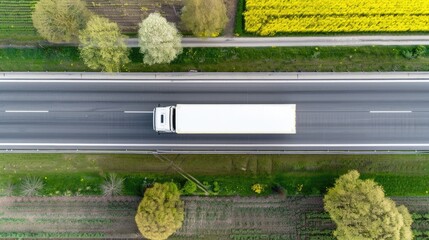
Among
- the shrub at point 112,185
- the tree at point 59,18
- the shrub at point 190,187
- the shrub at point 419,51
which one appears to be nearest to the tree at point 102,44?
the tree at point 59,18

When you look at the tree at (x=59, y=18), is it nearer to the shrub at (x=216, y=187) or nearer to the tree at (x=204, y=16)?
the tree at (x=204, y=16)

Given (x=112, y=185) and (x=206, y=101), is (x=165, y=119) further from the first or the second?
(x=112, y=185)

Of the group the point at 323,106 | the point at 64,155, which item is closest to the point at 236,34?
the point at 323,106

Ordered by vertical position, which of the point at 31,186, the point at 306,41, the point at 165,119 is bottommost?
the point at 31,186

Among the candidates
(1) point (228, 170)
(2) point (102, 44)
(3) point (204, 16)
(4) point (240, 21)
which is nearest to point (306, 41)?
(4) point (240, 21)

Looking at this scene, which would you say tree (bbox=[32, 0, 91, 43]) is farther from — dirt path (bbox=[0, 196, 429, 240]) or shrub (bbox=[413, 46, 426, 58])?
shrub (bbox=[413, 46, 426, 58])

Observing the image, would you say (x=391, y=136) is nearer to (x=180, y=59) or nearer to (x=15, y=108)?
(x=180, y=59)
